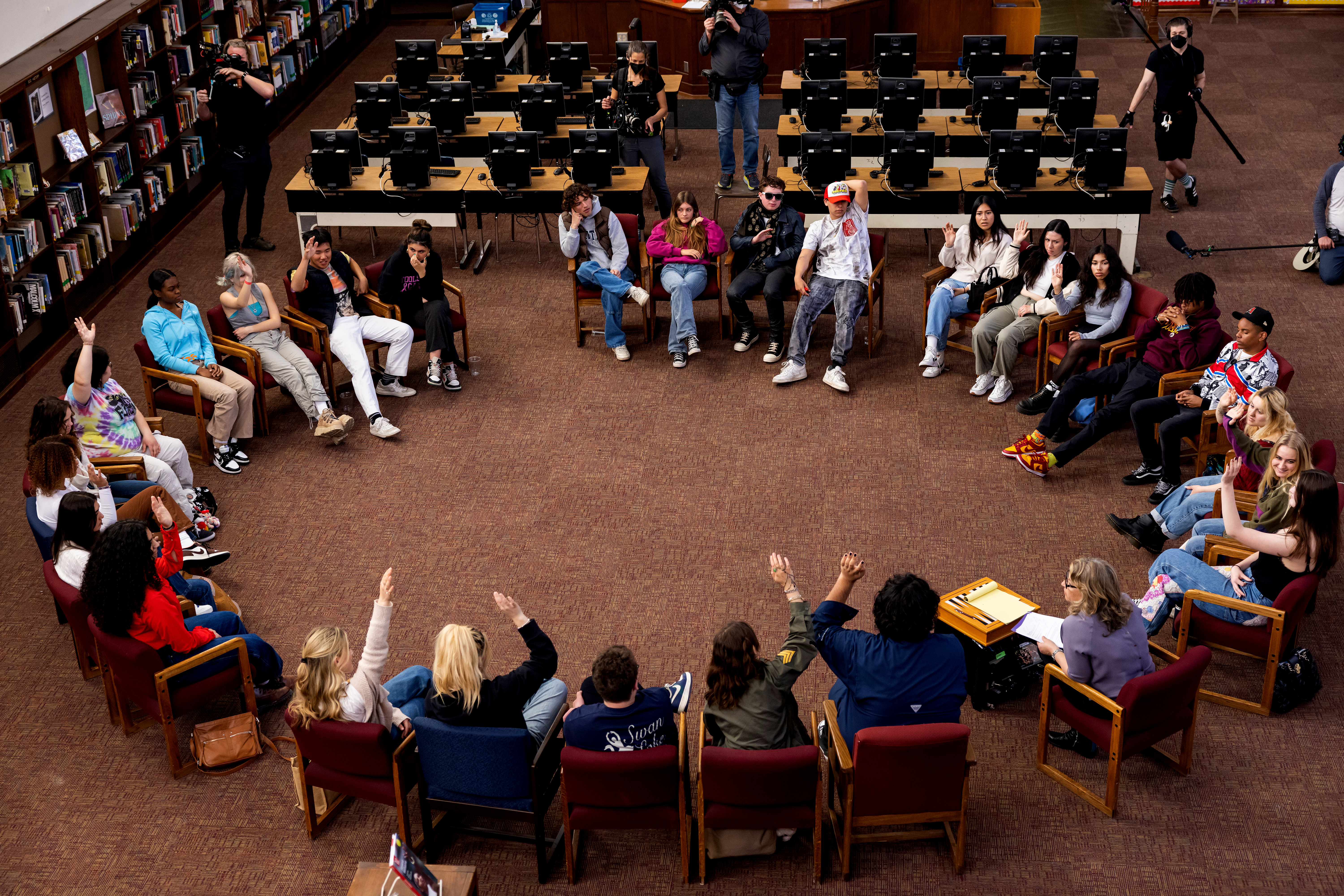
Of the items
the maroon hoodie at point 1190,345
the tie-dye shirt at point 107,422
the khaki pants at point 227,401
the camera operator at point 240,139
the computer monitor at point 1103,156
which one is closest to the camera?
the tie-dye shirt at point 107,422

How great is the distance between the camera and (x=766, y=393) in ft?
25.2

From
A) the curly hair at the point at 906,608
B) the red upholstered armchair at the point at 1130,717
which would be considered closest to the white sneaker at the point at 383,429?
the curly hair at the point at 906,608


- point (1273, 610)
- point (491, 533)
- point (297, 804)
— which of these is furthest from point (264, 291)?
point (1273, 610)

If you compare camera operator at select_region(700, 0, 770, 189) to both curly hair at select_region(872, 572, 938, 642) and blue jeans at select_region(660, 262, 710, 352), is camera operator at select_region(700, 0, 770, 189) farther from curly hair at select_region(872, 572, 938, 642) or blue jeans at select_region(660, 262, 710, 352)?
curly hair at select_region(872, 572, 938, 642)

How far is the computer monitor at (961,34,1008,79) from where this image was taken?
11008mm

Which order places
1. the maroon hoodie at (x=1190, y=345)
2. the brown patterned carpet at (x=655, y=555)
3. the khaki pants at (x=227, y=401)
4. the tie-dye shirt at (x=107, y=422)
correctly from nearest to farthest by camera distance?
the brown patterned carpet at (x=655, y=555)
the tie-dye shirt at (x=107, y=422)
the maroon hoodie at (x=1190, y=345)
the khaki pants at (x=227, y=401)

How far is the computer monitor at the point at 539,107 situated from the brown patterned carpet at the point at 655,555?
112 centimetres

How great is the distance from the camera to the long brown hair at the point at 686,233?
8.02 metres

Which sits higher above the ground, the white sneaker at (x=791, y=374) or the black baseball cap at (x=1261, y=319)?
the black baseball cap at (x=1261, y=319)

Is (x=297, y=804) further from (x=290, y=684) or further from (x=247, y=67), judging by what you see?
(x=247, y=67)

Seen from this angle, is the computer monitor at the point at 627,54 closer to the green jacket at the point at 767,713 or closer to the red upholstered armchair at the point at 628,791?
the green jacket at the point at 767,713

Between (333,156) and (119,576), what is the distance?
194 inches

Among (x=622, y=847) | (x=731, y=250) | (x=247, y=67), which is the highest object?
(x=247, y=67)

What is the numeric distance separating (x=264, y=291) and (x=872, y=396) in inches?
143
